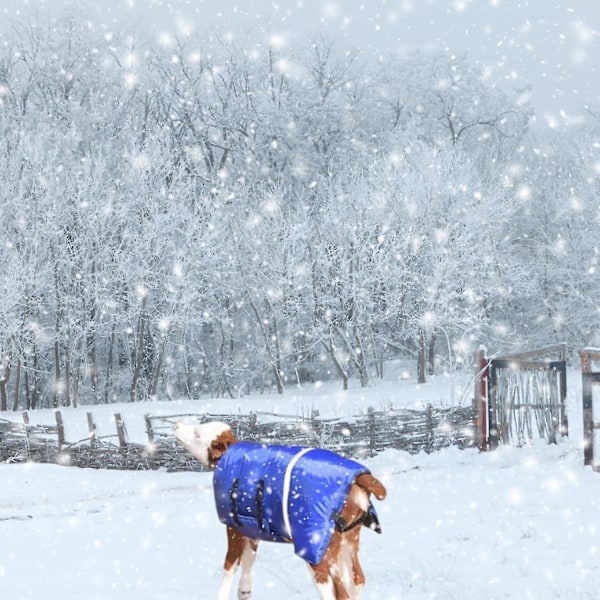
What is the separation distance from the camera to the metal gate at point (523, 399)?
12.0 m

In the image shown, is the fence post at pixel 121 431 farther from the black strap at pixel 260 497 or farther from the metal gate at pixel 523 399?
the black strap at pixel 260 497

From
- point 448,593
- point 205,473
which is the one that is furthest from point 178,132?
point 448,593

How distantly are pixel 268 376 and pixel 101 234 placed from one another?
10122 millimetres

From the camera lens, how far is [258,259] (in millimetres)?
29922

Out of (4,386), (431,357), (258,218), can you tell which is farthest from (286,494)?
(431,357)

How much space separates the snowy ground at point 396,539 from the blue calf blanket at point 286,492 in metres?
1.30

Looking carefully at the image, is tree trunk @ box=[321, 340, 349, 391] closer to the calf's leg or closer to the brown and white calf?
the calf's leg

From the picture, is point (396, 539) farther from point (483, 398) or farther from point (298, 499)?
point (483, 398)

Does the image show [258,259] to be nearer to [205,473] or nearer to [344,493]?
[205,473]

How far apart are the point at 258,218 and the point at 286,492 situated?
26769mm

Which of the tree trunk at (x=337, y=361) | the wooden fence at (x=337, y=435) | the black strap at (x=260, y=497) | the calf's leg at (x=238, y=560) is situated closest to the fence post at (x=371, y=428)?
the wooden fence at (x=337, y=435)

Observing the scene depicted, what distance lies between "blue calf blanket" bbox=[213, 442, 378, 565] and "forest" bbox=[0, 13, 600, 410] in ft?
71.5

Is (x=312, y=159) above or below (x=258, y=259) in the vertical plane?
above

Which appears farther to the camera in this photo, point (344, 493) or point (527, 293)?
point (527, 293)
